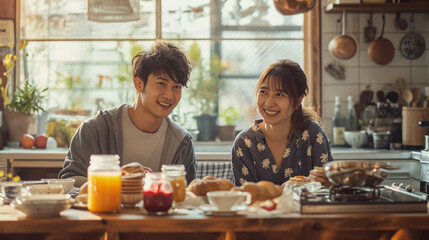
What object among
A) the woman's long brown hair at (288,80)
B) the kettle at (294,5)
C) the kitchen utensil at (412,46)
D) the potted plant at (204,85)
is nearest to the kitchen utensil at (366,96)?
the kitchen utensil at (412,46)

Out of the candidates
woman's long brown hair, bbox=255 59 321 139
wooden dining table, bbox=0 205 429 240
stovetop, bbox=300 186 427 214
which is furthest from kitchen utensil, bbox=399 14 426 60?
wooden dining table, bbox=0 205 429 240

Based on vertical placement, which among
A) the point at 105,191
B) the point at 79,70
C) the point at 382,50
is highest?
the point at 382,50

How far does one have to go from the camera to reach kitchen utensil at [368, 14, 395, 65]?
176 inches

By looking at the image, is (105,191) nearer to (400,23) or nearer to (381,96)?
(381,96)

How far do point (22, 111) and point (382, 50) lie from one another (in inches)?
109

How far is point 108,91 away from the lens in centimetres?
469

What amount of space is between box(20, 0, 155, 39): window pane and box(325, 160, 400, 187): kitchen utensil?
3093 mm

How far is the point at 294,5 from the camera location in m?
2.64

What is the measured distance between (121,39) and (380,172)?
10.5 feet

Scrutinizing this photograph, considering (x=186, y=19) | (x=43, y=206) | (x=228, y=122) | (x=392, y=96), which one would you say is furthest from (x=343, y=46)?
(x=43, y=206)

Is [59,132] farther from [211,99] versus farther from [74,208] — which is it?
[74,208]

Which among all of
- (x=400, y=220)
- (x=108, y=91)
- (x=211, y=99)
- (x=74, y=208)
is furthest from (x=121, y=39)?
(x=400, y=220)

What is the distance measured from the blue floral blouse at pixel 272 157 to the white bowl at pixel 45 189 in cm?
106

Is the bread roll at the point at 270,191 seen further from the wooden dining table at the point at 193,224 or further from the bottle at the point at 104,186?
the bottle at the point at 104,186
